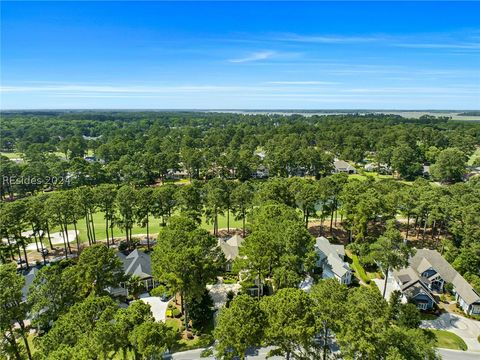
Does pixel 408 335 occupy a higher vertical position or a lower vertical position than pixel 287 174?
higher

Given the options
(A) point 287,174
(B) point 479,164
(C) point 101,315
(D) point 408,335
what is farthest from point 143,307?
(B) point 479,164

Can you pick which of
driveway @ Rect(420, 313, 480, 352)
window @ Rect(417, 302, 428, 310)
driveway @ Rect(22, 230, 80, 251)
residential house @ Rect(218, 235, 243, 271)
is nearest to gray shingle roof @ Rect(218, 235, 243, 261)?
residential house @ Rect(218, 235, 243, 271)

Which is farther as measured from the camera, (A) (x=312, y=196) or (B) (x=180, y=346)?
(A) (x=312, y=196)

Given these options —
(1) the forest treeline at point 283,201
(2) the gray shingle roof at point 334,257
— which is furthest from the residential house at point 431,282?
(2) the gray shingle roof at point 334,257

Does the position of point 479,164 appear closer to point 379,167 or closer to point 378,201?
point 379,167

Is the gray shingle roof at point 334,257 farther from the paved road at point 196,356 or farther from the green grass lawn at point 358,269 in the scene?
the paved road at point 196,356

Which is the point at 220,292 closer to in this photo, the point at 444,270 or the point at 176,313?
the point at 176,313

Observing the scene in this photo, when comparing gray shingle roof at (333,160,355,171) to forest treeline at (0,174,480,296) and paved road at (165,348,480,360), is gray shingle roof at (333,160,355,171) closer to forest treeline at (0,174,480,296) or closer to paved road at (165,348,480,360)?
forest treeline at (0,174,480,296)

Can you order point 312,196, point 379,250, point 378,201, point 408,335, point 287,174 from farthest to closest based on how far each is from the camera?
point 287,174
point 312,196
point 378,201
point 379,250
point 408,335
